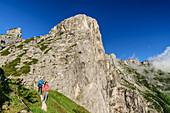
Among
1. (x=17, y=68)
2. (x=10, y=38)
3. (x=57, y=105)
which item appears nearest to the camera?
(x=57, y=105)

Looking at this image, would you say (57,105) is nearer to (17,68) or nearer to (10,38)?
(17,68)

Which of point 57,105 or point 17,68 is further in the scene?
point 17,68

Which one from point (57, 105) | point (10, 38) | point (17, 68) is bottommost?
point (57, 105)

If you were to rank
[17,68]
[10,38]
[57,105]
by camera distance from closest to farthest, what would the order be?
[57,105] → [17,68] → [10,38]

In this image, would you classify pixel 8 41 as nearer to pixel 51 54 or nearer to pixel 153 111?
pixel 51 54

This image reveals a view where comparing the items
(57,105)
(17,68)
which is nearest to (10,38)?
(17,68)

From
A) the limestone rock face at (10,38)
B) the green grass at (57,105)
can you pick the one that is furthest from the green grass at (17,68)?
the limestone rock face at (10,38)

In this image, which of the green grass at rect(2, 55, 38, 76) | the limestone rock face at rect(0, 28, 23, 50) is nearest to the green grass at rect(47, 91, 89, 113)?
the green grass at rect(2, 55, 38, 76)

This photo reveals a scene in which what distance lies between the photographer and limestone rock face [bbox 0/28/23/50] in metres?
111

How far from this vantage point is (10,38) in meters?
120

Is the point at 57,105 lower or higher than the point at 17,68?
lower

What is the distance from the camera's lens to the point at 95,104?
63.3m

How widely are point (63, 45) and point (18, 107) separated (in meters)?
76.2

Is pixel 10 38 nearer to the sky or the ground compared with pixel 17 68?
nearer to the sky
